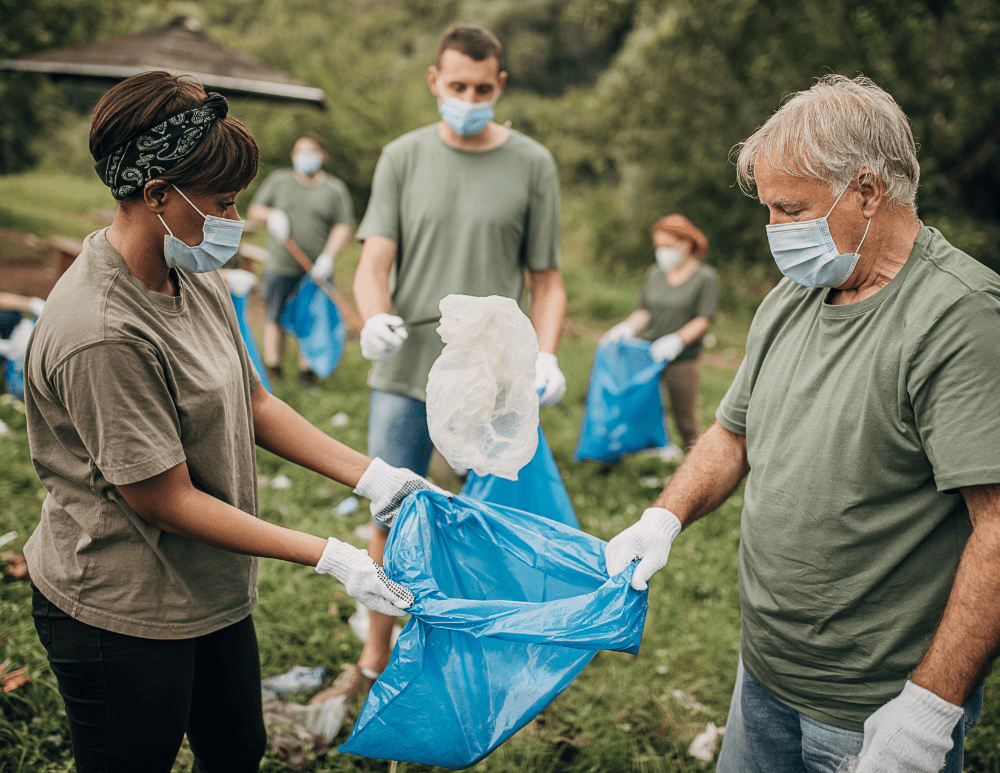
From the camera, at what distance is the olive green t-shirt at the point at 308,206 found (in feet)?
19.7

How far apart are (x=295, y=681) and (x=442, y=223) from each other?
1601 mm

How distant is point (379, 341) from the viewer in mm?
2203

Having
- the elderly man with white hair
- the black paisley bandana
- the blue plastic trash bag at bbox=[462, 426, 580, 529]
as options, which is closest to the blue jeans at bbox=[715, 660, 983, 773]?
the elderly man with white hair

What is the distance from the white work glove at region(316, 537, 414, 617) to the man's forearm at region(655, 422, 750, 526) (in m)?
0.59

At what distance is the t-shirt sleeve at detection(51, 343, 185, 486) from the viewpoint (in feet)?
3.98

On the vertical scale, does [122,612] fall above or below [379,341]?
below

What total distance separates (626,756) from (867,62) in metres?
9.14

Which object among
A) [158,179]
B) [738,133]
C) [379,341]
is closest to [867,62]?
[738,133]

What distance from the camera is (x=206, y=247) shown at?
1414mm

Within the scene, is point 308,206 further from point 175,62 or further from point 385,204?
point 385,204

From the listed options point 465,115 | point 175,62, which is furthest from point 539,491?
point 175,62

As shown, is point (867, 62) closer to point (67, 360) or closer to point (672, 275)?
point (672, 275)

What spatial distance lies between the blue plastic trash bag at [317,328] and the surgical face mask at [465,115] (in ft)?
10.1

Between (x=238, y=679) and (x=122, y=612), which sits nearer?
(x=122, y=612)
